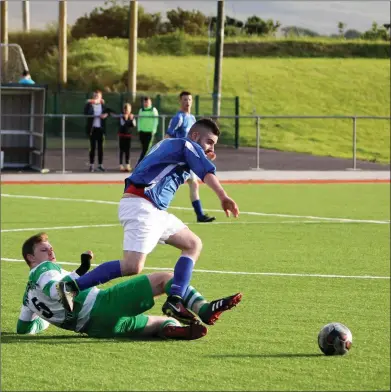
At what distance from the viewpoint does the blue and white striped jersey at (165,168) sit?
413 inches

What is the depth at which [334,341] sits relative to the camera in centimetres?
955

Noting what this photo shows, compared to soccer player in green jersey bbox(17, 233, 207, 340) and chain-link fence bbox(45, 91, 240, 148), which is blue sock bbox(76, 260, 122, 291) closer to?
soccer player in green jersey bbox(17, 233, 207, 340)

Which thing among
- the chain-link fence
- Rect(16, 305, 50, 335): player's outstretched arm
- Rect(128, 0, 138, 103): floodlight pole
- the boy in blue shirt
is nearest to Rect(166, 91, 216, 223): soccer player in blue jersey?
Rect(16, 305, 50, 335): player's outstretched arm

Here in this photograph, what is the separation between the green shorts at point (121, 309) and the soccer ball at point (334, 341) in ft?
4.79

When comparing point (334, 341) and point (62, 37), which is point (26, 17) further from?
point (334, 341)

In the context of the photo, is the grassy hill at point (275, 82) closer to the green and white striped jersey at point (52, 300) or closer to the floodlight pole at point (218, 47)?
the floodlight pole at point (218, 47)

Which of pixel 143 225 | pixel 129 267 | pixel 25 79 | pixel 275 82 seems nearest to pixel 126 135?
pixel 25 79

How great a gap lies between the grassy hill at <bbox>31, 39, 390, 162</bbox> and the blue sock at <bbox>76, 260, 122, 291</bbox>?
Result: 46174 millimetres

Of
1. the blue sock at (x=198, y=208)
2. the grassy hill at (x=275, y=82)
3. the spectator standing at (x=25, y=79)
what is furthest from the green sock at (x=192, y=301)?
the grassy hill at (x=275, y=82)

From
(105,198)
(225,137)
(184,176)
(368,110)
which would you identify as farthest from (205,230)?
(368,110)

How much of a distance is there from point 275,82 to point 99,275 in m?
62.2

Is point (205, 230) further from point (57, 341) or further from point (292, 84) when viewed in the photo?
point (292, 84)

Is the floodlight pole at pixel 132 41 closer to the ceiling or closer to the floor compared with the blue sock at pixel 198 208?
closer to the ceiling

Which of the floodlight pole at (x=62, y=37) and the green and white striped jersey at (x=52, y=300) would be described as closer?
the green and white striped jersey at (x=52, y=300)
